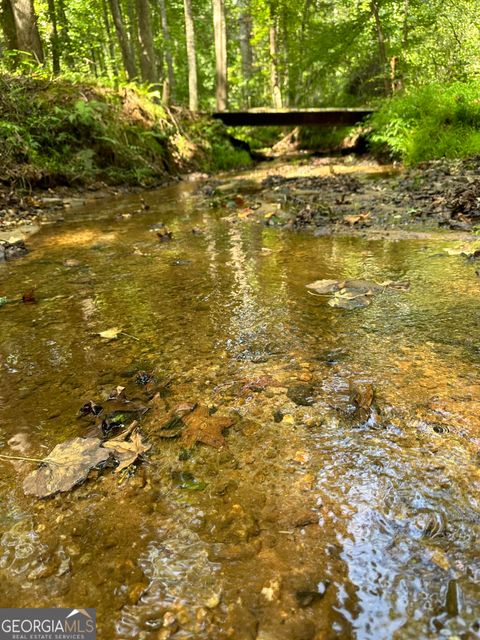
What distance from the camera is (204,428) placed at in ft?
5.38

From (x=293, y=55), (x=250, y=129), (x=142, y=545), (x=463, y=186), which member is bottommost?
(x=142, y=545)

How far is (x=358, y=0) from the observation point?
60.5 feet

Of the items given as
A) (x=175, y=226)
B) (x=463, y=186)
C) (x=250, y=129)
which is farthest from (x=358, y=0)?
(x=175, y=226)

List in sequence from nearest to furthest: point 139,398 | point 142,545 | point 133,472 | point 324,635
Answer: point 324,635 → point 142,545 → point 133,472 → point 139,398

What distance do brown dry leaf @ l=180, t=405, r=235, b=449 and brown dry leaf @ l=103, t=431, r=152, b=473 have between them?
148 mm

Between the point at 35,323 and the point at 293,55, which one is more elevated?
the point at 293,55

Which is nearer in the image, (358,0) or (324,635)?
(324,635)

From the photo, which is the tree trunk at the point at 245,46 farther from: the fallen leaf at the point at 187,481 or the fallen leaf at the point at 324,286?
the fallen leaf at the point at 187,481

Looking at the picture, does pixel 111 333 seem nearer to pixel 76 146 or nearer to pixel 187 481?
pixel 187 481

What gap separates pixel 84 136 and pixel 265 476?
379 inches

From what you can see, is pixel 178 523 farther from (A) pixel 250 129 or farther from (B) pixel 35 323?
(A) pixel 250 129

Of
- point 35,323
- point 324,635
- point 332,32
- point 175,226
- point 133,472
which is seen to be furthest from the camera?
point 332,32

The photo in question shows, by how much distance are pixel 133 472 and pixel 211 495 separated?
29 cm

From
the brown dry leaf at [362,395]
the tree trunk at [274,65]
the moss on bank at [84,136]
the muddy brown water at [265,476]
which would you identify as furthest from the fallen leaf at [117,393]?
the tree trunk at [274,65]
